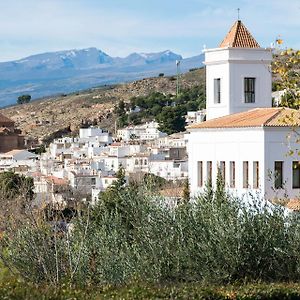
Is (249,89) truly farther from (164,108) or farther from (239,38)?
(164,108)

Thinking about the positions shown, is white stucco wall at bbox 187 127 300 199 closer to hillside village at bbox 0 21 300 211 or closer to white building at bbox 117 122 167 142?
hillside village at bbox 0 21 300 211

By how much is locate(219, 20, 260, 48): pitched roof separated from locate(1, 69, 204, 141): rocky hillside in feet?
357

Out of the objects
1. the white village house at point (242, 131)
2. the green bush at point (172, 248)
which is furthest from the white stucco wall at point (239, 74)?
the green bush at point (172, 248)

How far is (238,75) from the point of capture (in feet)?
143

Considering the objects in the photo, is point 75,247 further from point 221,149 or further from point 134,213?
point 221,149

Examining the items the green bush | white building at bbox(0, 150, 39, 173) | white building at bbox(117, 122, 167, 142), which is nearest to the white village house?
the green bush

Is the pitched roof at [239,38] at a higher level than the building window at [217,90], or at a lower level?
higher

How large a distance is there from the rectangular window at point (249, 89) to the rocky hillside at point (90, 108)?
360ft

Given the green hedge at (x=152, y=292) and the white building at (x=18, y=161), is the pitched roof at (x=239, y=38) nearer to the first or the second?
the green hedge at (x=152, y=292)

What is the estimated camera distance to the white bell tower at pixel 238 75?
143 feet

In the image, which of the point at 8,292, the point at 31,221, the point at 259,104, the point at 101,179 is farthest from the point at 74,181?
the point at 8,292

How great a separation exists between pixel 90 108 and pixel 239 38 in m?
132

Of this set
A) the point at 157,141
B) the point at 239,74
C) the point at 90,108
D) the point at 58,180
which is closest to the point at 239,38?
the point at 239,74

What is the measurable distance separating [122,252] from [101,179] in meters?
65.2
